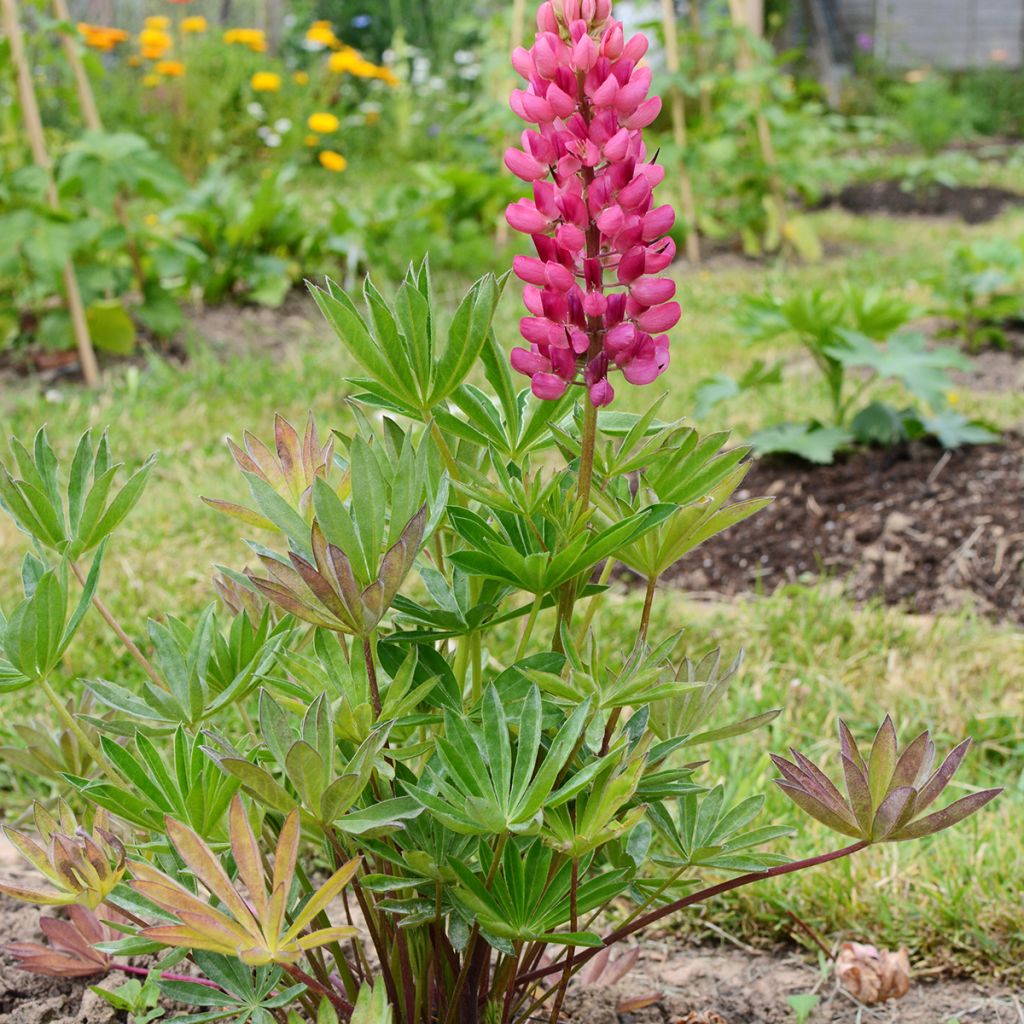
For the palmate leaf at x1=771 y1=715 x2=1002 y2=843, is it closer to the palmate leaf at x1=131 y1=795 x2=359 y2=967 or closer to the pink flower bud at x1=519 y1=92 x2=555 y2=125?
the palmate leaf at x1=131 y1=795 x2=359 y2=967

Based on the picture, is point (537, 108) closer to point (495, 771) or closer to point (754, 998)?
point (495, 771)

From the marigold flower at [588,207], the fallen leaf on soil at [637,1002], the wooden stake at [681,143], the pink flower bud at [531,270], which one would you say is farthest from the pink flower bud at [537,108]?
the wooden stake at [681,143]

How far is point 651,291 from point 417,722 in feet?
1.30

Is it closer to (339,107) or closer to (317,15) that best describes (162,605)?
(339,107)

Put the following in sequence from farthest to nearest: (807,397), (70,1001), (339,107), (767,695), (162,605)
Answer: (339,107)
(807,397)
(162,605)
(767,695)
(70,1001)

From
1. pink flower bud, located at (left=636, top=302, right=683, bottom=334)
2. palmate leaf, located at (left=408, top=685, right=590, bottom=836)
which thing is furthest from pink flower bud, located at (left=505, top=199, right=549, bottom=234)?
palmate leaf, located at (left=408, top=685, right=590, bottom=836)

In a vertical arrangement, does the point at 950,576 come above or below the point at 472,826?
below

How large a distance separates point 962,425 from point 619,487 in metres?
2.40

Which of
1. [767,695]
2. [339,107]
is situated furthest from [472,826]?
[339,107]

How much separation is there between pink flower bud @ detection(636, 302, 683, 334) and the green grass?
641 millimetres

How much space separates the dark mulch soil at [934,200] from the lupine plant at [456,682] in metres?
7.34

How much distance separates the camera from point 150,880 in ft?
2.90

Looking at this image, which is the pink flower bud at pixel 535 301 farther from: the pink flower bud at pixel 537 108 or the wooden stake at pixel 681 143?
the wooden stake at pixel 681 143

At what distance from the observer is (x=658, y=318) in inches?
38.1
